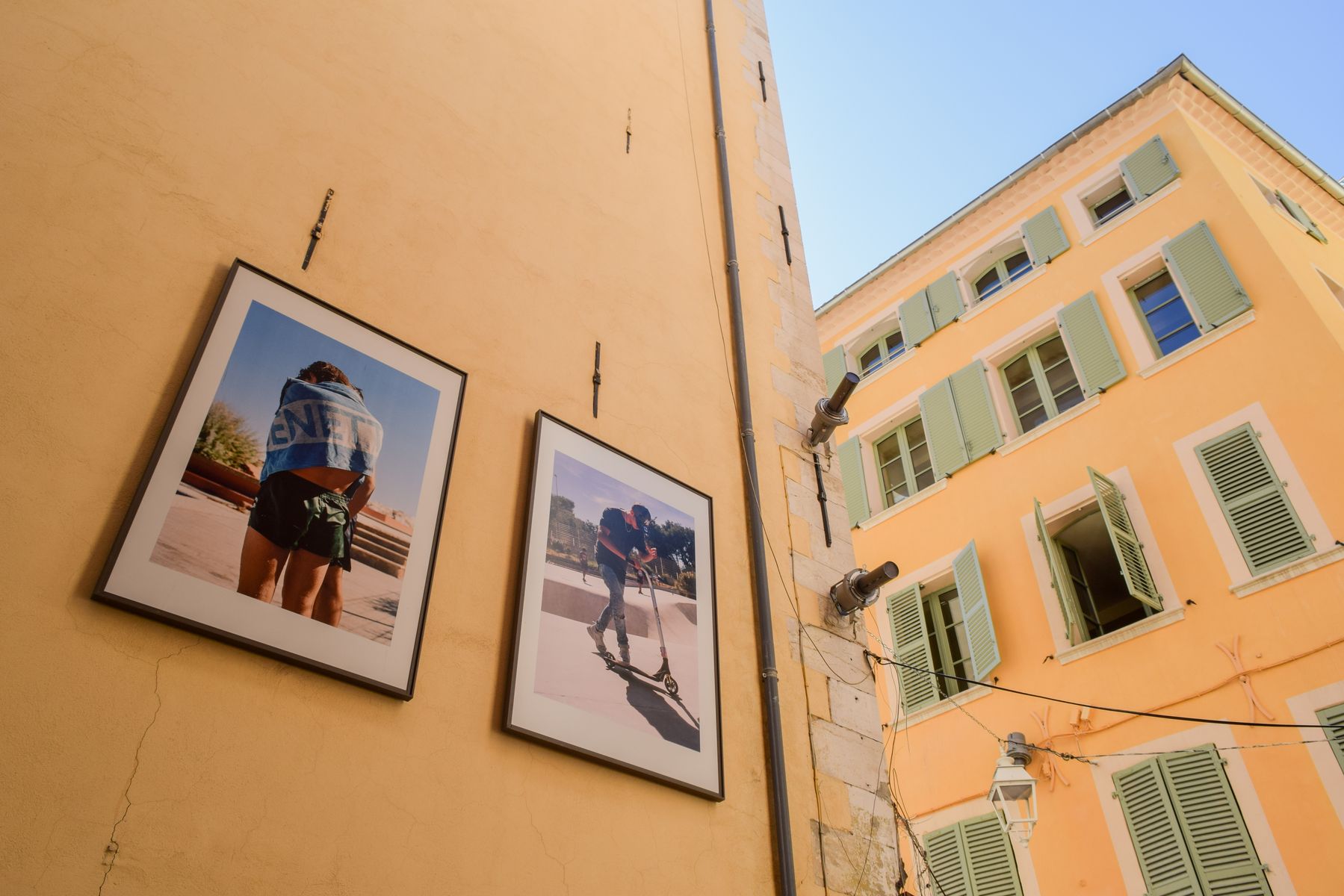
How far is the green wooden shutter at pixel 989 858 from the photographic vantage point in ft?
28.1

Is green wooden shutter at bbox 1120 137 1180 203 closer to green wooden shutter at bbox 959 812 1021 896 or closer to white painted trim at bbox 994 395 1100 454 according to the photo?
white painted trim at bbox 994 395 1100 454

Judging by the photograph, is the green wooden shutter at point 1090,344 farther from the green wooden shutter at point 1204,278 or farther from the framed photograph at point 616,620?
the framed photograph at point 616,620

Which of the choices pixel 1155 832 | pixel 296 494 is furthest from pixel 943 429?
pixel 296 494

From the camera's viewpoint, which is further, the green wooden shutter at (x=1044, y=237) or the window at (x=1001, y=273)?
the window at (x=1001, y=273)

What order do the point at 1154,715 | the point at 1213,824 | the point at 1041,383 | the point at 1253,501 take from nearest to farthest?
the point at 1213,824
the point at 1154,715
the point at 1253,501
the point at 1041,383

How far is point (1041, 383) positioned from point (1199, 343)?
1862 mm

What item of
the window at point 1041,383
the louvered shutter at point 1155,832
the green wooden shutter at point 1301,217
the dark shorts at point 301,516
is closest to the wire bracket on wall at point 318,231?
the dark shorts at point 301,516

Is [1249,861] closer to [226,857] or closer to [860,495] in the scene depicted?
[860,495]

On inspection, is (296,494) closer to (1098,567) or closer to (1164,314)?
(1098,567)

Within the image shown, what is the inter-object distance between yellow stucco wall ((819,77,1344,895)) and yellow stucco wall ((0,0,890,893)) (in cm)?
457

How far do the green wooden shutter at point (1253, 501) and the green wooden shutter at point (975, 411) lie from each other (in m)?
2.47

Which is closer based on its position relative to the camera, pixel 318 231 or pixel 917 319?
pixel 318 231

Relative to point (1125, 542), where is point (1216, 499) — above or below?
above

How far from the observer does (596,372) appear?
4645 millimetres
